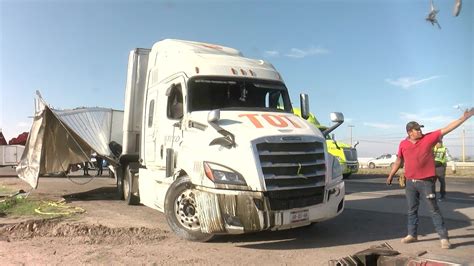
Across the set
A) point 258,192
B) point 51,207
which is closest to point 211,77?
point 258,192

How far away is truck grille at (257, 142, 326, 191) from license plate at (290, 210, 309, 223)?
→ 0.38 m

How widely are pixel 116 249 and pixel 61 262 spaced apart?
903 millimetres

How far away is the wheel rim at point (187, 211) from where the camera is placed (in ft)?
24.0

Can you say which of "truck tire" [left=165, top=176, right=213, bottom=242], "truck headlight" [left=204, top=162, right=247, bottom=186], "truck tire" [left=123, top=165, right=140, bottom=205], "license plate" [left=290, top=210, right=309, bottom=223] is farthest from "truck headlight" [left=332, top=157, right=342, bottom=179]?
"truck tire" [left=123, top=165, right=140, bottom=205]

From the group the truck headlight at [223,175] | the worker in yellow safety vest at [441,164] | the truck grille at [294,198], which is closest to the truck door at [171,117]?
the truck headlight at [223,175]

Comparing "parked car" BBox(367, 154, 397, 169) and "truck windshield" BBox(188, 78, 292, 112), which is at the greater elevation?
"truck windshield" BBox(188, 78, 292, 112)

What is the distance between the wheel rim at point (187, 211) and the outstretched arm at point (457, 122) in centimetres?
380

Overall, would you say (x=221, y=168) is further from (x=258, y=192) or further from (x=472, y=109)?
(x=472, y=109)

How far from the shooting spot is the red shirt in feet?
23.0

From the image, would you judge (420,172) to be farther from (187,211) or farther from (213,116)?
(187,211)

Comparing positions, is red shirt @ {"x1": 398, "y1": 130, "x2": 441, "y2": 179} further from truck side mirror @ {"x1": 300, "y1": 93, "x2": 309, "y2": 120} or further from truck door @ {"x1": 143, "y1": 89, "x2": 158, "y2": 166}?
truck door @ {"x1": 143, "y1": 89, "x2": 158, "y2": 166}

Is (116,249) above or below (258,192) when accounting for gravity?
below

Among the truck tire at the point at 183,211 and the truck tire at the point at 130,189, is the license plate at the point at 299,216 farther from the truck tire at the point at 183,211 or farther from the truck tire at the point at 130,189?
the truck tire at the point at 130,189

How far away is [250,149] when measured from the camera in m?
6.75
